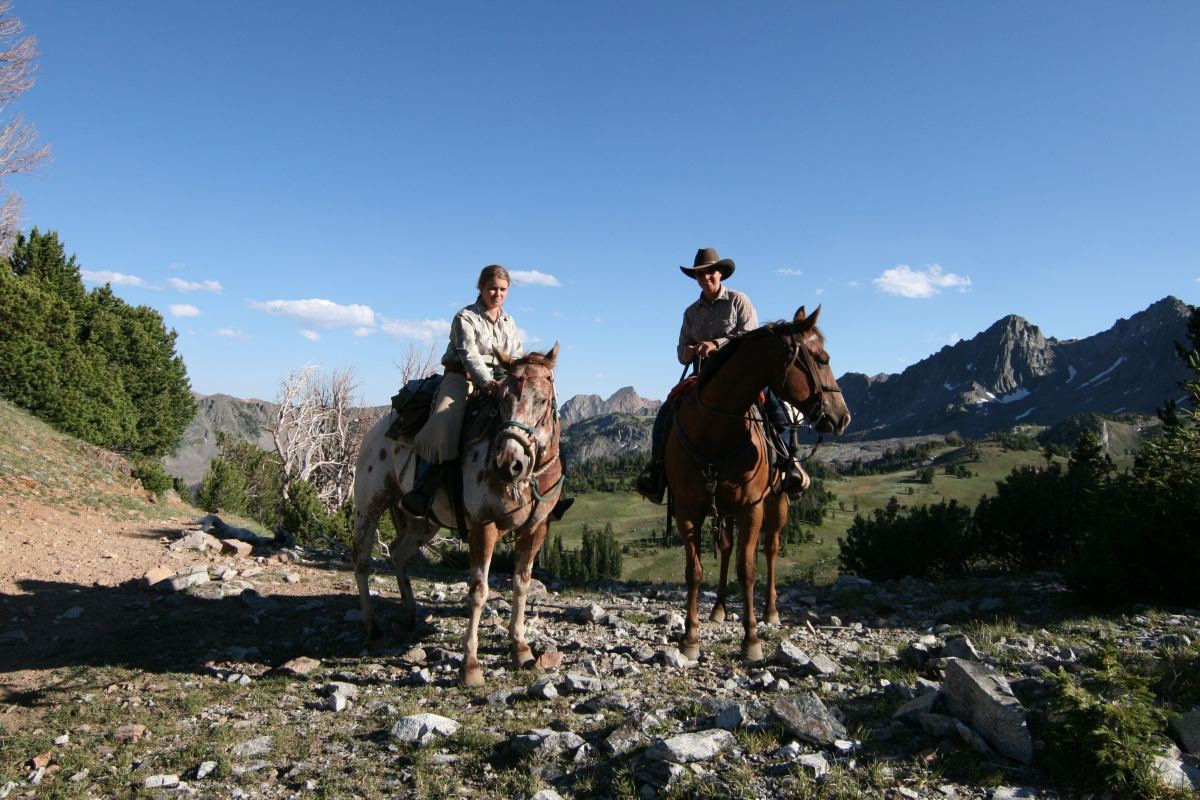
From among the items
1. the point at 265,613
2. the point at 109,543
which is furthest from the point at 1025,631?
the point at 109,543

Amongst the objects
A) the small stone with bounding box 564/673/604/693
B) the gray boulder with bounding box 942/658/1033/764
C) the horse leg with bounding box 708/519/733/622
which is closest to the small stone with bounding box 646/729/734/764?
the small stone with bounding box 564/673/604/693

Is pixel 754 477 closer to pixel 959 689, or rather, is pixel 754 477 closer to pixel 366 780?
pixel 959 689

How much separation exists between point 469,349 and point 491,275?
999 mm

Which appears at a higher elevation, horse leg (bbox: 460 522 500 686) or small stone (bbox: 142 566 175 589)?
horse leg (bbox: 460 522 500 686)

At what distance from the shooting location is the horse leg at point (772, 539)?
9.27 m

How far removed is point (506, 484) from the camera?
21.6 ft

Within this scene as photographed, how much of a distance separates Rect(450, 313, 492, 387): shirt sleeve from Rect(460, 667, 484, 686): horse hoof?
2908mm

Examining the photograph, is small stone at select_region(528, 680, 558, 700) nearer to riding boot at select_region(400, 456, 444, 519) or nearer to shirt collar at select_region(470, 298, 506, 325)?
riding boot at select_region(400, 456, 444, 519)

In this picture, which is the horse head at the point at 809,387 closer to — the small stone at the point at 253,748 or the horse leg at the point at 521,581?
A: the horse leg at the point at 521,581

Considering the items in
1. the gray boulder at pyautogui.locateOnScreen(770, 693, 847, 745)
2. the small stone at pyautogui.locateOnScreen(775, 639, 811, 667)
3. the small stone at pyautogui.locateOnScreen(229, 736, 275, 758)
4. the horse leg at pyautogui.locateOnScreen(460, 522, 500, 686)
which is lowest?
the small stone at pyautogui.locateOnScreen(229, 736, 275, 758)

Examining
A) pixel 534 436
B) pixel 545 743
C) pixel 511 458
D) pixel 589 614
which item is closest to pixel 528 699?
pixel 545 743

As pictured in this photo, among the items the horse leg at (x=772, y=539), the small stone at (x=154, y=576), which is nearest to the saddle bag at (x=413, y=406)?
the small stone at (x=154, y=576)

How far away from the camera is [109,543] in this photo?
38.9ft

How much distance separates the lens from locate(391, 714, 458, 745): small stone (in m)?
4.85
